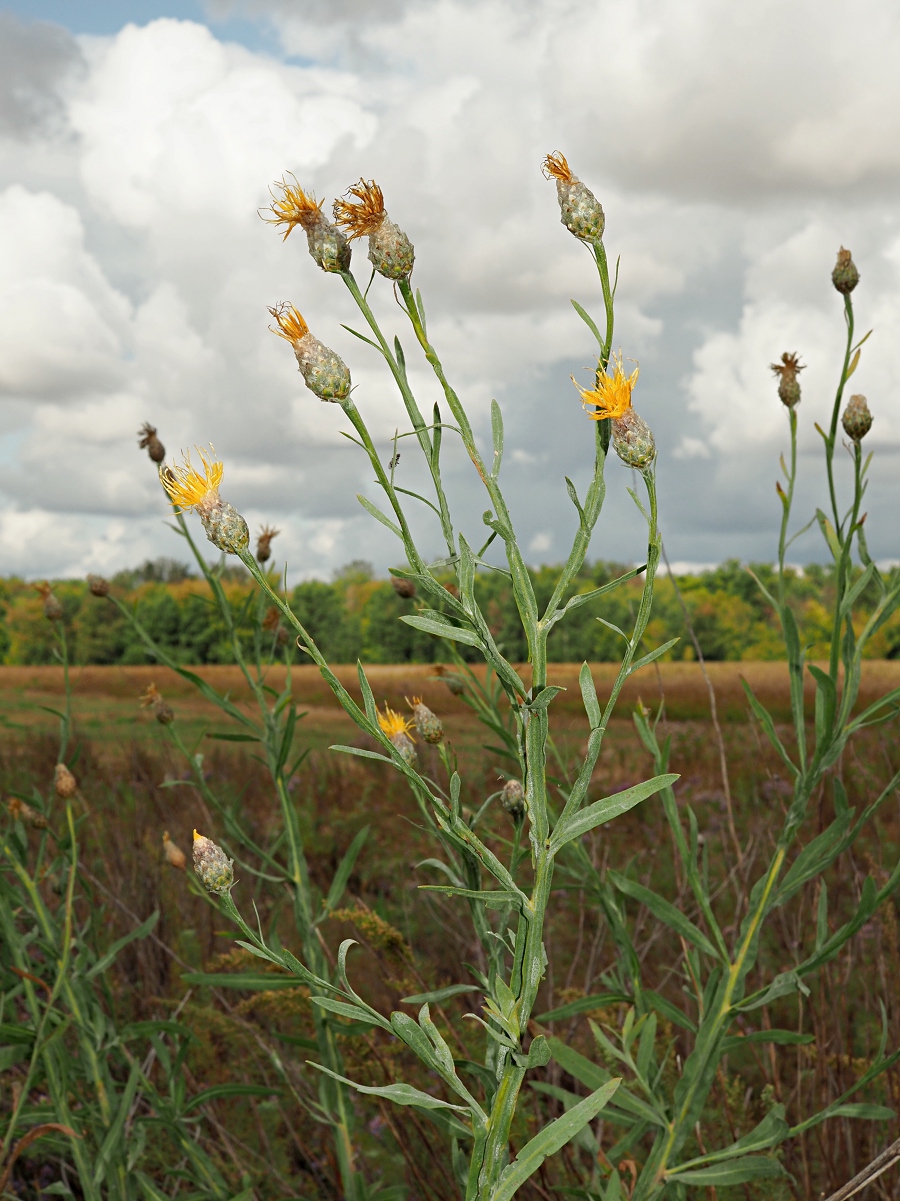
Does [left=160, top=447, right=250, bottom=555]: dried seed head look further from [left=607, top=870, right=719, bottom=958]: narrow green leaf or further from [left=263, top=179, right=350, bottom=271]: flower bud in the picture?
[left=607, top=870, right=719, bottom=958]: narrow green leaf

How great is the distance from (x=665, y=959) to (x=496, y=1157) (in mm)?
3492

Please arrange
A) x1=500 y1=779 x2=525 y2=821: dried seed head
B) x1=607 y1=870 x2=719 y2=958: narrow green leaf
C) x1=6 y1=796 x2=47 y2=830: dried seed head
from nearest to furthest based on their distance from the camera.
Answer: x1=500 y1=779 x2=525 y2=821: dried seed head < x1=607 y1=870 x2=719 y2=958: narrow green leaf < x1=6 y1=796 x2=47 y2=830: dried seed head

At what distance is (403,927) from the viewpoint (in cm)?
516

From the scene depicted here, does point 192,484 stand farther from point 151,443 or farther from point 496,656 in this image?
point 151,443

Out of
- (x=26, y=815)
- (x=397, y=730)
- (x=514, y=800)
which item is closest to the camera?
(x=514, y=800)

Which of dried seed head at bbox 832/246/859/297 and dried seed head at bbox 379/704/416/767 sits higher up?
dried seed head at bbox 832/246/859/297

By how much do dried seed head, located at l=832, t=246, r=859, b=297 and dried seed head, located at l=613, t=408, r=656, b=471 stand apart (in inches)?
52.0

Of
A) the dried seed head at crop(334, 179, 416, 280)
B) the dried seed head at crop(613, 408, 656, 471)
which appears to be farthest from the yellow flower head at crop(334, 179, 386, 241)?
the dried seed head at crop(613, 408, 656, 471)

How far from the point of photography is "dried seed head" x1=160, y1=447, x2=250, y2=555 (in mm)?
1096

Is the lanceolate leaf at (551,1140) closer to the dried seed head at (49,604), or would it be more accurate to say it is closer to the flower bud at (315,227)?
the flower bud at (315,227)

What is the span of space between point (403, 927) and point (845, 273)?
4081 mm

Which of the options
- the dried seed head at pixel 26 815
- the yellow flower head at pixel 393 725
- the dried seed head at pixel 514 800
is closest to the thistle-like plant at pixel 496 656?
the dried seed head at pixel 514 800

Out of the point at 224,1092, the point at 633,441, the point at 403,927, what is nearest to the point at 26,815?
the point at 224,1092

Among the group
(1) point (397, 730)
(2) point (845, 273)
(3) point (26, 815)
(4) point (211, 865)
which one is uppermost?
(2) point (845, 273)
